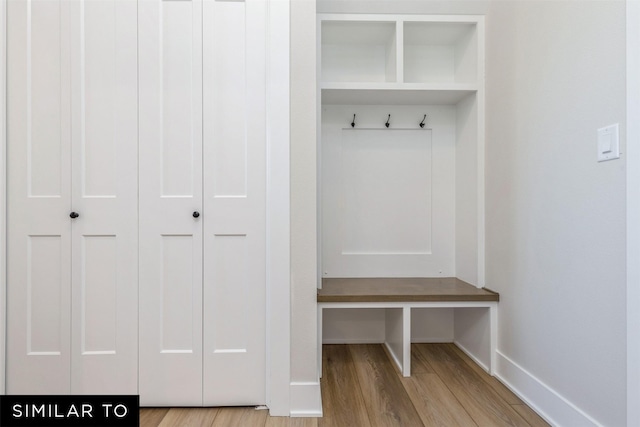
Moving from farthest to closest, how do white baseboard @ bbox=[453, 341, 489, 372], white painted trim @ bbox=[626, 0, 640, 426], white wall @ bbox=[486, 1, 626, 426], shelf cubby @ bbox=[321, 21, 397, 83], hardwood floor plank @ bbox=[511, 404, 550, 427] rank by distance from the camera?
shelf cubby @ bbox=[321, 21, 397, 83], white baseboard @ bbox=[453, 341, 489, 372], hardwood floor plank @ bbox=[511, 404, 550, 427], white wall @ bbox=[486, 1, 626, 426], white painted trim @ bbox=[626, 0, 640, 426]

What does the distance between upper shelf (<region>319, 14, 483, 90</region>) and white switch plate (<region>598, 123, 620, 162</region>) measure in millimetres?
975

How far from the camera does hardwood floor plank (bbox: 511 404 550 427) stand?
145 centimetres

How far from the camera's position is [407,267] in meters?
2.34

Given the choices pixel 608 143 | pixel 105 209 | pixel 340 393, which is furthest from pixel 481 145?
pixel 105 209

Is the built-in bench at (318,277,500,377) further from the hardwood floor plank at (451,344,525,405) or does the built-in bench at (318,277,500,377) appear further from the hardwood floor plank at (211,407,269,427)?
the hardwood floor plank at (211,407,269,427)

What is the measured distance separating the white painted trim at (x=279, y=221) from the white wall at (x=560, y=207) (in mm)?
1129

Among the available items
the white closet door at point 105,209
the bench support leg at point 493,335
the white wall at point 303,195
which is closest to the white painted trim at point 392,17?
the white wall at point 303,195

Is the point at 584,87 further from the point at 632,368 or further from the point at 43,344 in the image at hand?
the point at 43,344

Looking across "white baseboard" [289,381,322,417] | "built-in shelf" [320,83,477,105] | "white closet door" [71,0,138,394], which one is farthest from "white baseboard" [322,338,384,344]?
"built-in shelf" [320,83,477,105]

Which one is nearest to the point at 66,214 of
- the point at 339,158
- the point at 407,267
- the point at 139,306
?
the point at 139,306

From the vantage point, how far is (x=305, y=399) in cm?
154

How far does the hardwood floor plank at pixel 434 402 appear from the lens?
148cm

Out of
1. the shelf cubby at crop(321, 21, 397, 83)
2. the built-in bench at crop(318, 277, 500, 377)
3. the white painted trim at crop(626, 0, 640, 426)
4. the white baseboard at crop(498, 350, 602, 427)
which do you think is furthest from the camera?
the shelf cubby at crop(321, 21, 397, 83)

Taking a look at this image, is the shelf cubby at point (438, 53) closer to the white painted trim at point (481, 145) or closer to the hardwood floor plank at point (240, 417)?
the white painted trim at point (481, 145)
